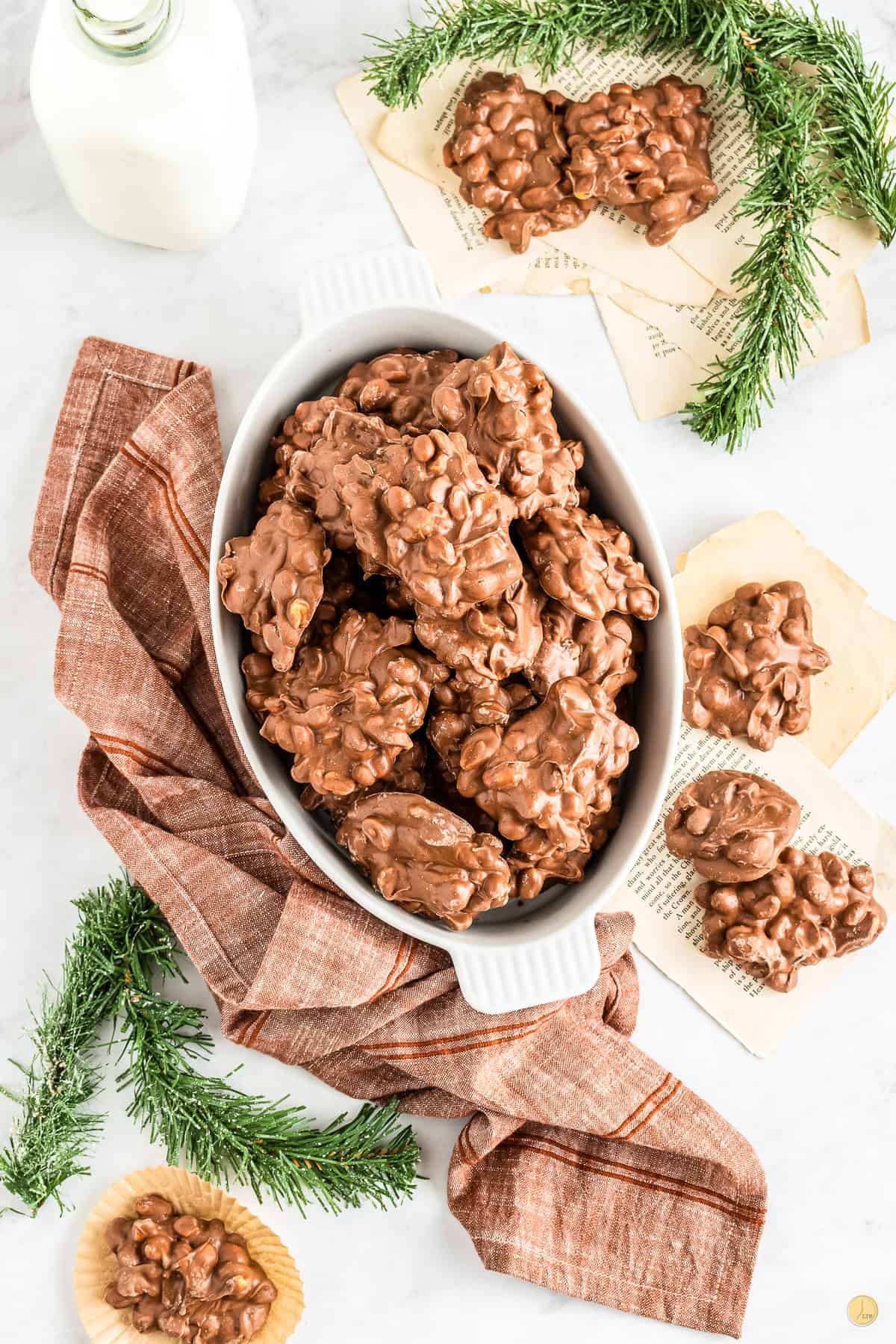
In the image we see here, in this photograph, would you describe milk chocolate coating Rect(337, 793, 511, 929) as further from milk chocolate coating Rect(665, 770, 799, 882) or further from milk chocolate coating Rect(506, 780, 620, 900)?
milk chocolate coating Rect(665, 770, 799, 882)

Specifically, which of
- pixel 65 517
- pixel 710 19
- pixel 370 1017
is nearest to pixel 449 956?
pixel 370 1017

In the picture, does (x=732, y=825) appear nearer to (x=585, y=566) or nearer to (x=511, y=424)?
(x=585, y=566)

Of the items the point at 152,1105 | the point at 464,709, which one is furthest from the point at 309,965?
the point at 464,709

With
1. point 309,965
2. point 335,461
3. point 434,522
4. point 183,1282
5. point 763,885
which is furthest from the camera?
point 763,885

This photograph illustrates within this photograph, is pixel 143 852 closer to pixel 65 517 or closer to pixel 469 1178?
pixel 65 517

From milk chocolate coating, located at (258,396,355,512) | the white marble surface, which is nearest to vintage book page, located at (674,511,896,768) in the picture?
the white marble surface
